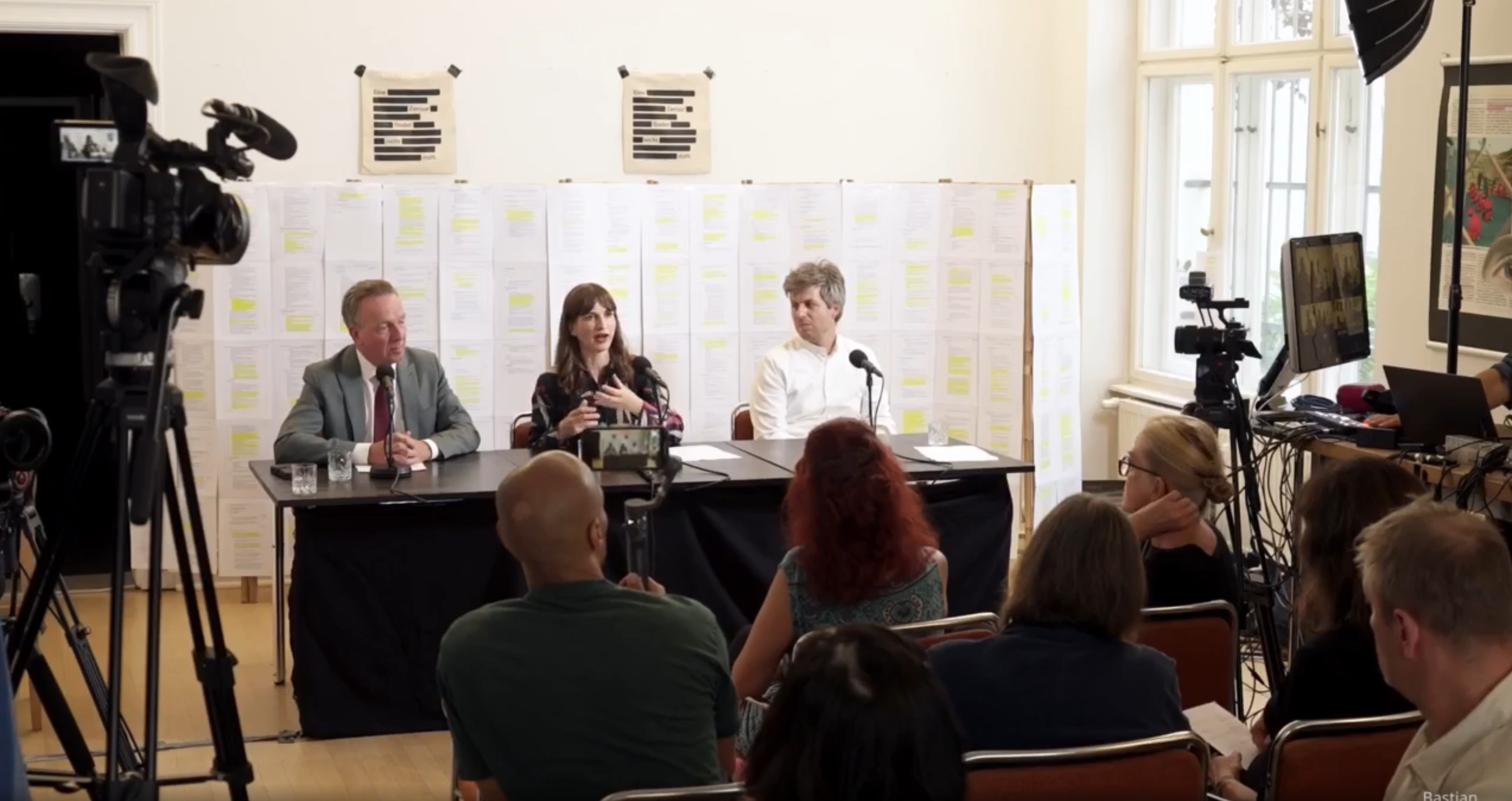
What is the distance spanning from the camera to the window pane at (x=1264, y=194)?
24.2 feet

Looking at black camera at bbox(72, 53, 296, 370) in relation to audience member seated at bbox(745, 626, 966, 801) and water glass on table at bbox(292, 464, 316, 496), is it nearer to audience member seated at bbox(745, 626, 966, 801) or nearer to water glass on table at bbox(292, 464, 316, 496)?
audience member seated at bbox(745, 626, 966, 801)

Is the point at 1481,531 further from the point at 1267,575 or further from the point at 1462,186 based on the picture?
the point at 1462,186

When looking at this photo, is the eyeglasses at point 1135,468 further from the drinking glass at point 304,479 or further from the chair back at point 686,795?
the drinking glass at point 304,479

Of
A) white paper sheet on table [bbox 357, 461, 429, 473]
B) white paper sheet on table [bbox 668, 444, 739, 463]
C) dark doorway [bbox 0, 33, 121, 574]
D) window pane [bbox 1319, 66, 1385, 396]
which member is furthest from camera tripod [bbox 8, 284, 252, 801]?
window pane [bbox 1319, 66, 1385, 396]

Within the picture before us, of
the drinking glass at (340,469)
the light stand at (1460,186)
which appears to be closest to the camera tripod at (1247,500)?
the light stand at (1460,186)

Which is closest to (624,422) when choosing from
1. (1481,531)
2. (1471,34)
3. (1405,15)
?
(1405,15)

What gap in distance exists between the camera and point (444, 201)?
279 inches

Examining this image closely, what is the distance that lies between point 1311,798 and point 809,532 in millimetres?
1285

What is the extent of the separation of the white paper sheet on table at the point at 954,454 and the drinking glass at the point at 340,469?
195 centimetres

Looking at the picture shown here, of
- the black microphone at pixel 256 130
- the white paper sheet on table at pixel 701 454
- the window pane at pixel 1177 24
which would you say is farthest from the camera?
the window pane at pixel 1177 24

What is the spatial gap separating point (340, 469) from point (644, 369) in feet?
3.66

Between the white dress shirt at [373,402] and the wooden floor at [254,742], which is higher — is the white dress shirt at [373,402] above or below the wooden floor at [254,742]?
above

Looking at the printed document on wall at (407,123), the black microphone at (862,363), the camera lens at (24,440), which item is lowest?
the camera lens at (24,440)

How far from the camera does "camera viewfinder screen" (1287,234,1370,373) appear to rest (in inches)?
201
